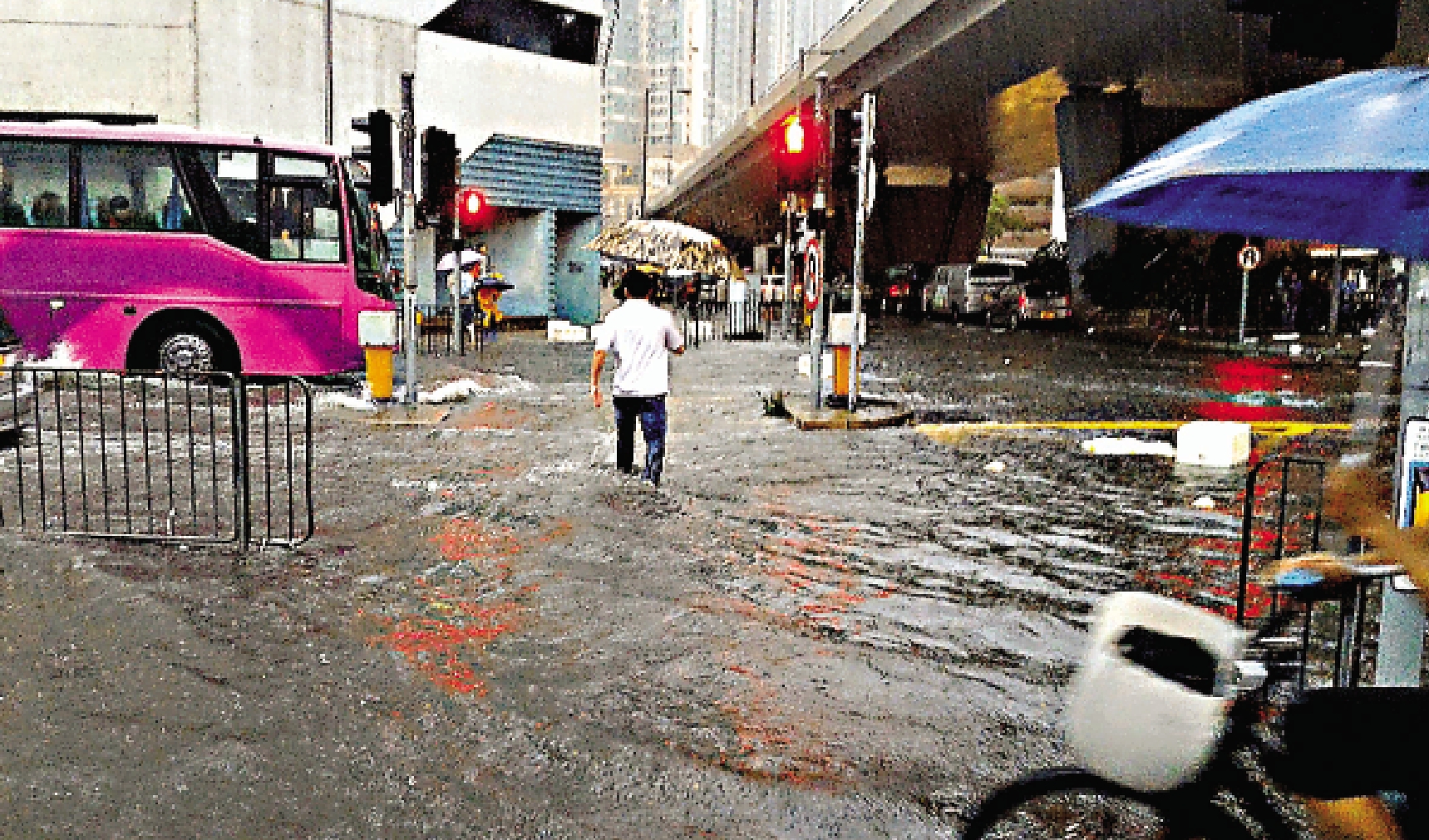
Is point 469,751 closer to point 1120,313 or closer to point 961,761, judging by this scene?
point 961,761

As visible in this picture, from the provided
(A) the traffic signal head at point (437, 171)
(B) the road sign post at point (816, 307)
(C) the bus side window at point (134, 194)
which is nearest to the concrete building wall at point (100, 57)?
(C) the bus side window at point (134, 194)

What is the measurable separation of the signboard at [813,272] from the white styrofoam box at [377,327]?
484 cm

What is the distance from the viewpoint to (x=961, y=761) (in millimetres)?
4828

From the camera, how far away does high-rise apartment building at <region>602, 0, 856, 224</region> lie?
9500 centimetres

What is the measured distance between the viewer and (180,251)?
1808 centimetres

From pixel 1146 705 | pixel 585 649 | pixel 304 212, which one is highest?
pixel 304 212

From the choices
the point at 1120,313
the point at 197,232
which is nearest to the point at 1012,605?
the point at 197,232

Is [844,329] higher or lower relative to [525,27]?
lower

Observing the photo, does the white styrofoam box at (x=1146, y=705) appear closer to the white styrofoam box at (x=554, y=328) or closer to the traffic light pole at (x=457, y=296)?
the traffic light pole at (x=457, y=296)

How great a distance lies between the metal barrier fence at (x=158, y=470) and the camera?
8.34 metres

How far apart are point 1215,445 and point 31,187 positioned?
49.7 ft

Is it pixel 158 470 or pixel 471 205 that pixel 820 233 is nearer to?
pixel 158 470

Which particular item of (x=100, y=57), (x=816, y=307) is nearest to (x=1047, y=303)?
(x=100, y=57)

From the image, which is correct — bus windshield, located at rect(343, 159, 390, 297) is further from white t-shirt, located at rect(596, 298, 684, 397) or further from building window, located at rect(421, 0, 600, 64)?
building window, located at rect(421, 0, 600, 64)
